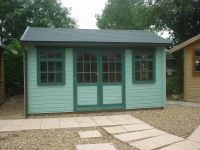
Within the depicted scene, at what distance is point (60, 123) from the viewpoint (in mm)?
8133

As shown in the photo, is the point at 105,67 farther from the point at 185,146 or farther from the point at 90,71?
the point at 185,146

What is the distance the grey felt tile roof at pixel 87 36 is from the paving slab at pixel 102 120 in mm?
2420

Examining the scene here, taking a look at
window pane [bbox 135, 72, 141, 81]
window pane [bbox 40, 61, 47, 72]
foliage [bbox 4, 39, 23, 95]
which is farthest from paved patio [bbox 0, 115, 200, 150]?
foliage [bbox 4, 39, 23, 95]

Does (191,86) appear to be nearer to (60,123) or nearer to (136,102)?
(136,102)

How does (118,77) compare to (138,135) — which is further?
(118,77)

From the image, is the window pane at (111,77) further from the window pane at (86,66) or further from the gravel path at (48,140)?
the gravel path at (48,140)

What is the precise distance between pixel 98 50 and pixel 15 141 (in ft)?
14.9

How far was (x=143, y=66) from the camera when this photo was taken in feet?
34.1

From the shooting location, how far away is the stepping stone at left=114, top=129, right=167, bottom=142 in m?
6.37

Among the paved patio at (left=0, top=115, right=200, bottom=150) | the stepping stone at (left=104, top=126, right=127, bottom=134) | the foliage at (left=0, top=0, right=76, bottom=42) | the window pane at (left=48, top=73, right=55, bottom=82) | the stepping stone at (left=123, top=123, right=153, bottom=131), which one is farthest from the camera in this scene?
the foliage at (left=0, top=0, right=76, bottom=42)

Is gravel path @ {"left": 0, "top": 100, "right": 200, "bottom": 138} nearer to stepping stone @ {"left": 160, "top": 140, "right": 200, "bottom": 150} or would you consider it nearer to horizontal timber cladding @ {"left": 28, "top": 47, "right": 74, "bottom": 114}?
horizontal timber cladding @ {"left": 28, "top": 47, "right": 74, "bottom": 114}

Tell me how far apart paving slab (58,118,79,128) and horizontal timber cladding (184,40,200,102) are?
20.2 ft

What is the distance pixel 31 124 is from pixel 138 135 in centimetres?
302

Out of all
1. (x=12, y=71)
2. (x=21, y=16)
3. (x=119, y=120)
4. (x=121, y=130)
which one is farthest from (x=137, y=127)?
(x=21, y=16)
